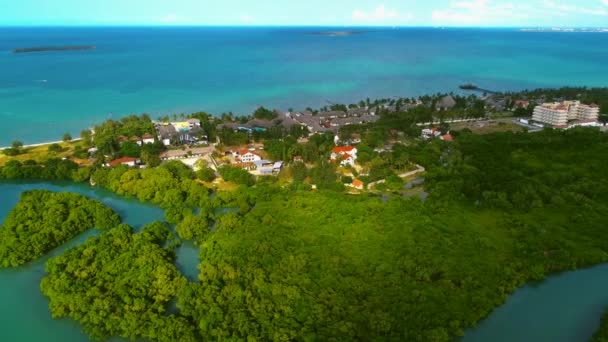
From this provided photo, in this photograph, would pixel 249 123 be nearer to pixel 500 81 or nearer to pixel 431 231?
pixel 431 231

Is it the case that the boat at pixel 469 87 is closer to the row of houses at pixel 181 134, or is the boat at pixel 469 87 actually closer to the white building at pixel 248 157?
the row of houses at pixel 181 134

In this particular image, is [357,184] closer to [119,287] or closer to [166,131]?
[119,287]

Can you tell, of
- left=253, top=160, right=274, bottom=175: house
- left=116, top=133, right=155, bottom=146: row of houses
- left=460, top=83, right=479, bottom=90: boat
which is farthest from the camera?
left=460, top=83, right=479, bottom=90: boat

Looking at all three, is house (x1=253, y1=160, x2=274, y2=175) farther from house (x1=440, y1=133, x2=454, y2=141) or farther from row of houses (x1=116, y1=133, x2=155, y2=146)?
house (x1=440, y1=133, x2=454, y2=141)

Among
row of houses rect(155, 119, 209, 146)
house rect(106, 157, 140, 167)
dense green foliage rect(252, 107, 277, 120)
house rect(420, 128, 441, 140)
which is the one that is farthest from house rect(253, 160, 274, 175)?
house rect(420, 128, 441, 140)


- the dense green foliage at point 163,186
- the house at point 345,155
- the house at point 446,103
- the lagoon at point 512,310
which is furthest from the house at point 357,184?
the house at point 446,103

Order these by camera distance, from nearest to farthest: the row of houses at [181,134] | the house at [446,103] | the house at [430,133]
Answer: the row of houses at [181,134] < the house at [430,133] < the house at [446,103]
